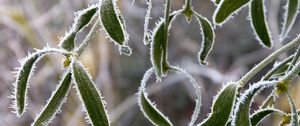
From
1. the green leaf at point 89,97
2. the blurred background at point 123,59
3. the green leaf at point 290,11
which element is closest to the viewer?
the green leaf at point 89,97

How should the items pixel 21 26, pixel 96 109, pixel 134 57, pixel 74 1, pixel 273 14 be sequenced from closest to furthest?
pixel 96 109 → pixel 273 14 → pixel 21 26 → pixel 74 1 → pixel 134 57

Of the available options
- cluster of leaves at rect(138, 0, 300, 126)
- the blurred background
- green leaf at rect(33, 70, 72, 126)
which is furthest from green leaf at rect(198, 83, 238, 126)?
the blurred background

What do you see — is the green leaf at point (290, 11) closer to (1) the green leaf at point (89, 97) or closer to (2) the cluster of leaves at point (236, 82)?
(2) the cluster of leaves at point (236, 82)

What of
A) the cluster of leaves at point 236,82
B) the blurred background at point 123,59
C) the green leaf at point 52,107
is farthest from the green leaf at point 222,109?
the blurred background at point 123,59

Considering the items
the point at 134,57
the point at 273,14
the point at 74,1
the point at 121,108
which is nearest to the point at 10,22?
the point at 74,1

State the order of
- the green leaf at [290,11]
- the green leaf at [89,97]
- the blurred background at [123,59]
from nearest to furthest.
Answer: the green leaf at [89,97], the green leaf at [290,11], the blurred background at [123,59]

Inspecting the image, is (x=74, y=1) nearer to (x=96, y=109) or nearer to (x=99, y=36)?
(x=99, y=36)

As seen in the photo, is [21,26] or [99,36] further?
[99,36]
